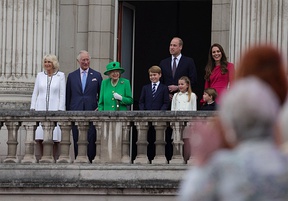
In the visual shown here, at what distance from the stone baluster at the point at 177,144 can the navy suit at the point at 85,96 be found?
4.13ft

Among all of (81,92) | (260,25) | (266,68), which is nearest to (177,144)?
(81,92)

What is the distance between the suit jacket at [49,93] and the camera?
20.9 meters

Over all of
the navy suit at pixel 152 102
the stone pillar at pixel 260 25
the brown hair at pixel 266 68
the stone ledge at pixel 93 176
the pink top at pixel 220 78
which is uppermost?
the stone pillar at pixel 260 25

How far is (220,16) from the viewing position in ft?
79.8

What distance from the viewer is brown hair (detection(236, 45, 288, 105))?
6.44 meters

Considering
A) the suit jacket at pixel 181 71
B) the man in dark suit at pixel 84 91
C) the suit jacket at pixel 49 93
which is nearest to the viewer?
the suit jacket at pixel 181 71

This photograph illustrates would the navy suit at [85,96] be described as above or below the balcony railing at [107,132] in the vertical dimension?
above

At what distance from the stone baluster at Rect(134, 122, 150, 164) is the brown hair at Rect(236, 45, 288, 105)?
1436 centimetres

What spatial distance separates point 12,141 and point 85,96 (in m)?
1.27

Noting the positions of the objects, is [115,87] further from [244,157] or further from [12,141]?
[244,157]

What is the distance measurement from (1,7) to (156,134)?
4533mm

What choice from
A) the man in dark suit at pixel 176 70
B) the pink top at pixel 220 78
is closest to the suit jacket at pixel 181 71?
the man in dark suit at pixel 176 70

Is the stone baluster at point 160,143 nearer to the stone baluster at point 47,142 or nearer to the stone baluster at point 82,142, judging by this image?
the stone baluster at point 82,142

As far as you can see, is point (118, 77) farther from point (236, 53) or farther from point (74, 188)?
point (236, 53)
